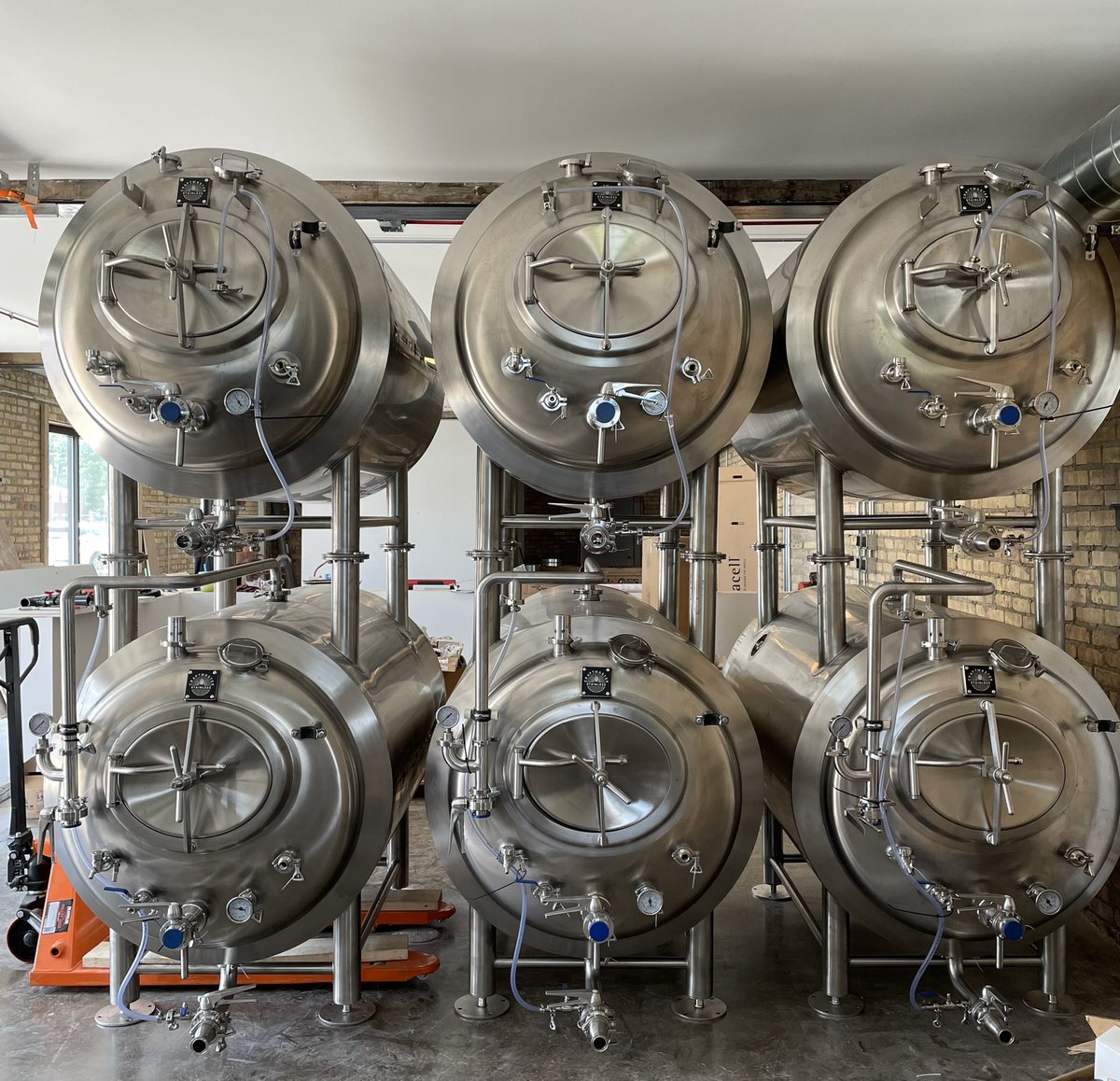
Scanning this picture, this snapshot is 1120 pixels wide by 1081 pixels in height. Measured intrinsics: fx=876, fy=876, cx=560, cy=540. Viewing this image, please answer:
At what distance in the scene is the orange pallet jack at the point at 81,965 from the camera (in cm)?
308

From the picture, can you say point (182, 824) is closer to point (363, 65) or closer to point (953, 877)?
point (953, 877)

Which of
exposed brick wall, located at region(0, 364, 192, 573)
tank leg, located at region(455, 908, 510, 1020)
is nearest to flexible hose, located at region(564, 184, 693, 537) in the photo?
tank leg, located at region(455, 908, 510, 1020)

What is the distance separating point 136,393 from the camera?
2432mm

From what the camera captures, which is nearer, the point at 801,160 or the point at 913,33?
the point at 913,33

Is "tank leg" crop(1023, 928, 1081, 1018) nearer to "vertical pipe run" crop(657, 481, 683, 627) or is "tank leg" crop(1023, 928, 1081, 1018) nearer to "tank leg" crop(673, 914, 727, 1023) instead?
"tank leg" crop(673, 914, 727, 1023)

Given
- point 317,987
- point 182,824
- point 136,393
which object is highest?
point 136,393

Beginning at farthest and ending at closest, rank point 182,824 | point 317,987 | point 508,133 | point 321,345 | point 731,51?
point 508,133 < point 317,987 < point 731,51 < point 321,345 < point 182,824

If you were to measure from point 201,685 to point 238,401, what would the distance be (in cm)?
80

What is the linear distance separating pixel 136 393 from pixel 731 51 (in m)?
2.14

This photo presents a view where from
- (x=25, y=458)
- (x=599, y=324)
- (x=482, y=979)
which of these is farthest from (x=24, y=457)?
(x=599, y=324)

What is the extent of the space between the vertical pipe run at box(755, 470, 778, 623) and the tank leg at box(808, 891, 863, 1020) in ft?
3.82

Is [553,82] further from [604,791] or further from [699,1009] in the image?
[699,1009]

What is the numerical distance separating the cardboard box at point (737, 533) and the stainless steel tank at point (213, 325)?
5360mm

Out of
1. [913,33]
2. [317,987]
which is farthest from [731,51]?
[317,987]
